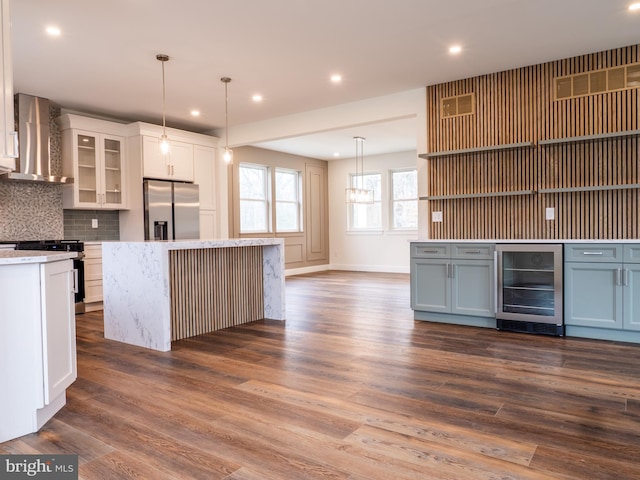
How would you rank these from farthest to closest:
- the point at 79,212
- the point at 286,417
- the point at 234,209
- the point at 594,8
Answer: the point at 234,209 < the point at 79,212 < the point at 594,8 < the point at 286,417

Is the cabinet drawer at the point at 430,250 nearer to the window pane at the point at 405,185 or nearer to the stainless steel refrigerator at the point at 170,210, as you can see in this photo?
the stainless steel refrigerator at the point at 170,210

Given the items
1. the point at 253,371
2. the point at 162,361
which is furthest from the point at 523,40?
the point at 162,361

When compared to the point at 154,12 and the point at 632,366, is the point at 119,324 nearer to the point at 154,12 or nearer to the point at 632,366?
the point at 154,12

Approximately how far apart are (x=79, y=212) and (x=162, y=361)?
11.7 feet

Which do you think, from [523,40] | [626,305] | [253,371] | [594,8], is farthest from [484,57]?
[253,371]

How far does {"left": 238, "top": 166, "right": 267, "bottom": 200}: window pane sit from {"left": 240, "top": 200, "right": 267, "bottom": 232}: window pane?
146 millimetres

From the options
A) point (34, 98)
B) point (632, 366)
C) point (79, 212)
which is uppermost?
point (34, 98)

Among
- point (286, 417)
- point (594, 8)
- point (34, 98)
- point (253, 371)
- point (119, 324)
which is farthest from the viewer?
point (34, 98)

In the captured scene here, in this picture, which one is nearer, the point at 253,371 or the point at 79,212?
the point at 253,371

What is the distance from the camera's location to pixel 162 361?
357 cm

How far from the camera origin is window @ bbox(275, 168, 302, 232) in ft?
32.9

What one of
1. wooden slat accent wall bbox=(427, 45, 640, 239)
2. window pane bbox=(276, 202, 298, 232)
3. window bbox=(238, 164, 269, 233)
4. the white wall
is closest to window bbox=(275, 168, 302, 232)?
window pane bbox=(276, 202, 298, 232)

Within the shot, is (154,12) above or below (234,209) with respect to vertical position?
above

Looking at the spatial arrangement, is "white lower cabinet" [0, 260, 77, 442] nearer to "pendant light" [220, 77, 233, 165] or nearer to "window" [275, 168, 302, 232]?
"pendant light" [220, 77, 233, 165]
